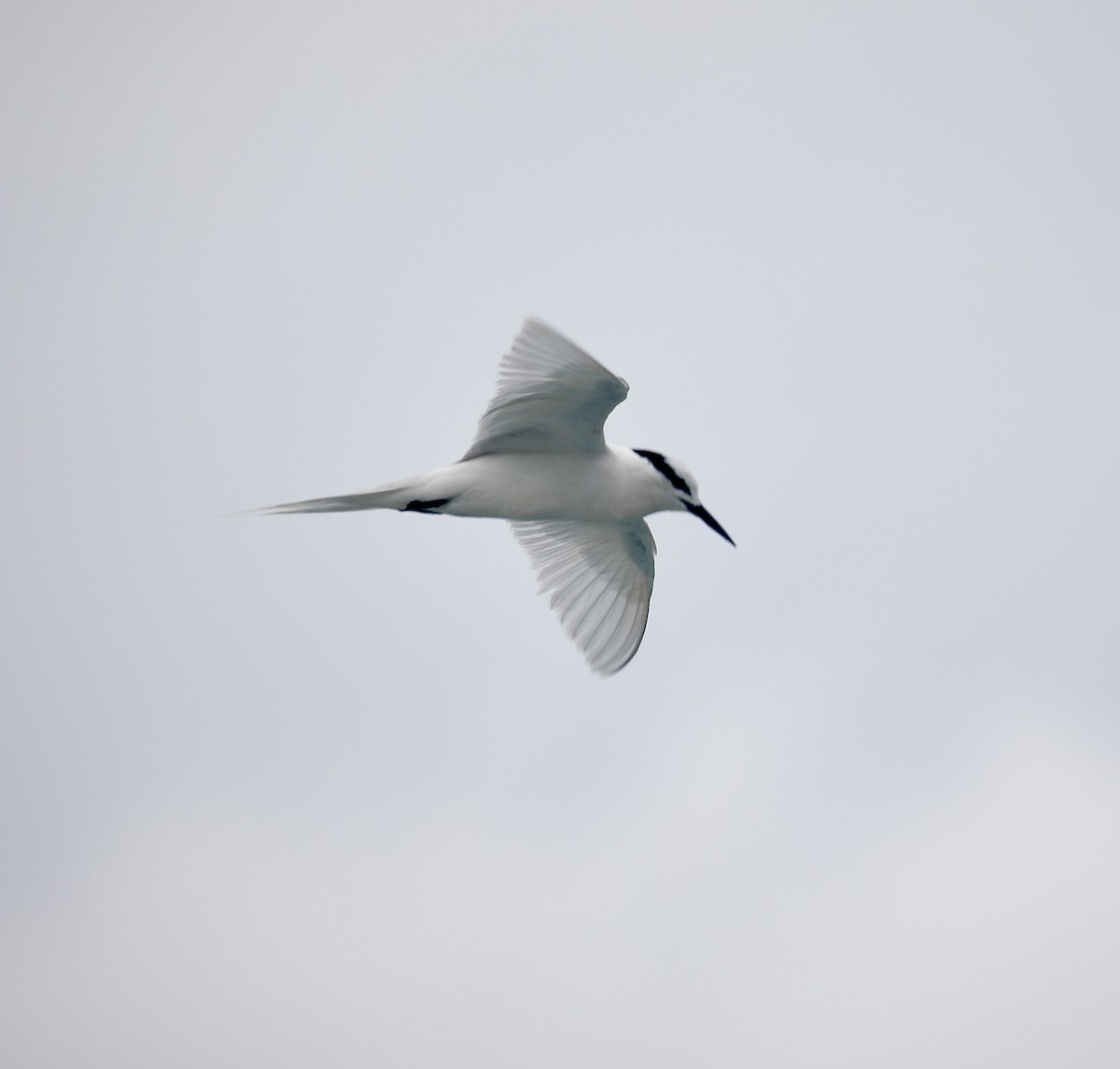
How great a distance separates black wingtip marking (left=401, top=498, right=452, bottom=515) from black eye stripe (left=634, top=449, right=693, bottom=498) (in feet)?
4.81

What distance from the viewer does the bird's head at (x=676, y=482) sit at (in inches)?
452

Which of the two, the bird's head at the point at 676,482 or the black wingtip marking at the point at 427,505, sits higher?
the black wingtip marking at the point at 427,505

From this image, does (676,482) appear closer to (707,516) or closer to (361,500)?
(707,516)

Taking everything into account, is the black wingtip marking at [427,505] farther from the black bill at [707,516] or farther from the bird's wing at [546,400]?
the black bill at [707,516]

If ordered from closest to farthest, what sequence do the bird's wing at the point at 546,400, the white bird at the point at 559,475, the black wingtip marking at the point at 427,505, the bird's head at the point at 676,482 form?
the bird's wing at the point at 546,400 < the white bird at the point at 559,475 < the black wingtip marking at the point at 427,505 < the bird's head at the point at 676,482

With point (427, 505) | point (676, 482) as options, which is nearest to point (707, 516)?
point (676, 482)

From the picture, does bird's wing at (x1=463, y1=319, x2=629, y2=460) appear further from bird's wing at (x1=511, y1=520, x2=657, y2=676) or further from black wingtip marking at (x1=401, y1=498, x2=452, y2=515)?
bird's wing at (x1=511, y1=520, x2=657, y2=676)

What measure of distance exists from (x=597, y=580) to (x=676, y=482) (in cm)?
134

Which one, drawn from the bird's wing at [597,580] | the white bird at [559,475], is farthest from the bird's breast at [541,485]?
the bird's wing at [597,580]

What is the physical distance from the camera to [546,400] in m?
10.6

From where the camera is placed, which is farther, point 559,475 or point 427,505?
point 559,475

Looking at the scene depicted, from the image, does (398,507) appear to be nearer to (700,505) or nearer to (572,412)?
(572,412)

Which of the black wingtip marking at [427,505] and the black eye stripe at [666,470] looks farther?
the black eye stripe at [666,470]

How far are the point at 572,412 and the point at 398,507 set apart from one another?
132cm
